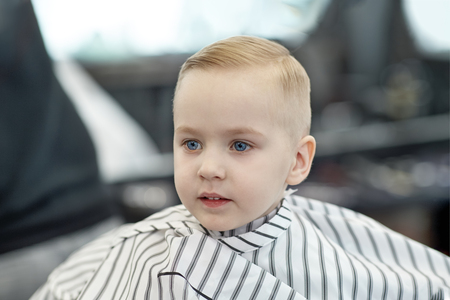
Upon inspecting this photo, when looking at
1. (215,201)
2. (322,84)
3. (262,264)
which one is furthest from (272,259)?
(322,84)

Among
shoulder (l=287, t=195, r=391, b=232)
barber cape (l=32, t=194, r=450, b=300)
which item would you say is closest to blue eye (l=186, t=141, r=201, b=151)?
barber cape (l=32, t=194, r=450, b=300)

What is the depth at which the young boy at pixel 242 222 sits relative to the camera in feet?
1.58

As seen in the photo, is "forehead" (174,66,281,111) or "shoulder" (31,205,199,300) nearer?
"forehead" (174,66,281,111)

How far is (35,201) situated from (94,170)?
0.17 metres

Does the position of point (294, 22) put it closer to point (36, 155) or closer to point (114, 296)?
point (36, 155)

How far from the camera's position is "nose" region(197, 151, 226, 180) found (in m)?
0.47

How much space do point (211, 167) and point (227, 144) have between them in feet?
0.12

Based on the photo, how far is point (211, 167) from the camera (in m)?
0.47

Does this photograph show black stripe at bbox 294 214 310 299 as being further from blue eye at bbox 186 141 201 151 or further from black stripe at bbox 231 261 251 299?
blue eye at bbox 186 141 201 151

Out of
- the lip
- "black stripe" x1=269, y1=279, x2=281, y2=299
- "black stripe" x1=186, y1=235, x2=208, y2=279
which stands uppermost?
the lip

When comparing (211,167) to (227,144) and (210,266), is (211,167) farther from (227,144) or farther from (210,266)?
(210,266)

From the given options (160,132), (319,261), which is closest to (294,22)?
(160,132)

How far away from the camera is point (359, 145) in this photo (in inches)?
82.6

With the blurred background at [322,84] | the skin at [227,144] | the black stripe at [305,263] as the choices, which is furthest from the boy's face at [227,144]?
the blurred background at [322,84]
